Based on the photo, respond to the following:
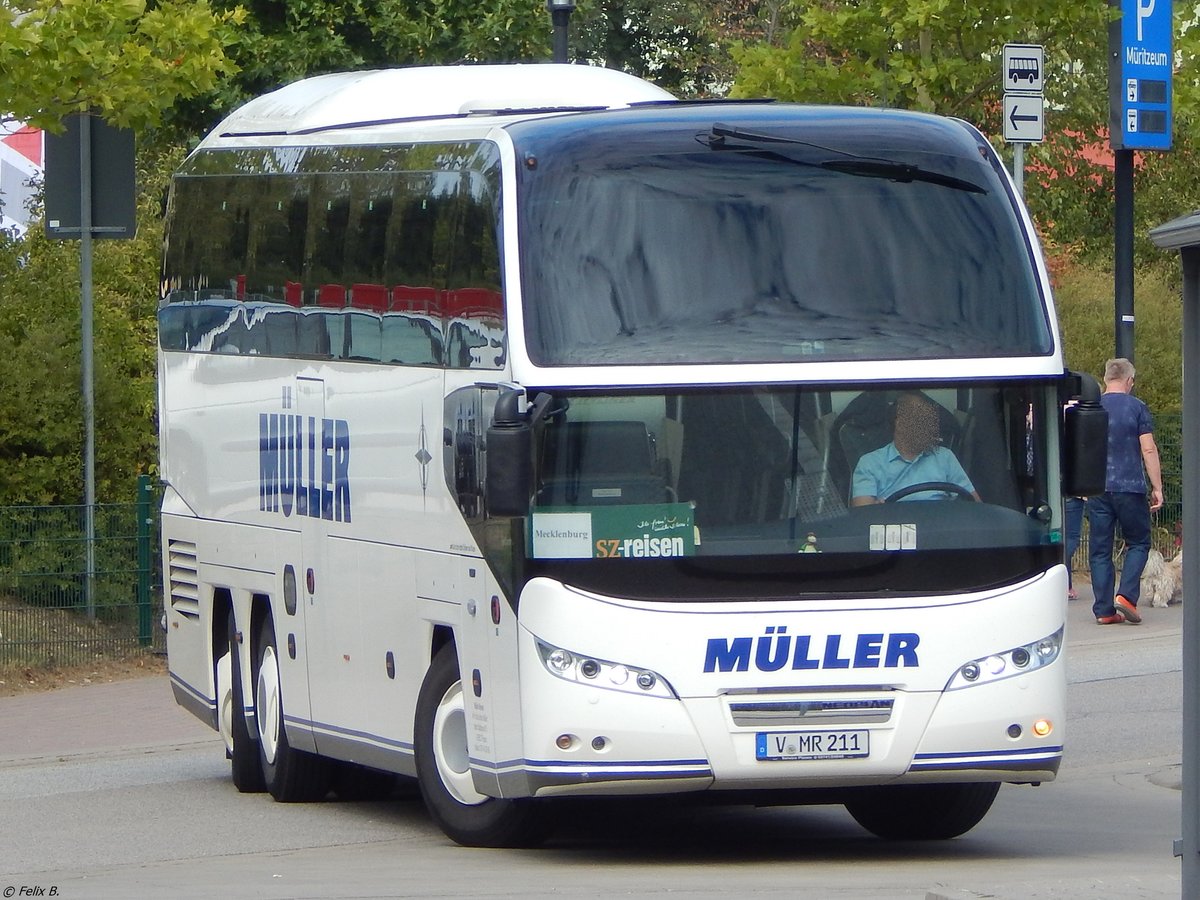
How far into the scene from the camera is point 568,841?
438 inches

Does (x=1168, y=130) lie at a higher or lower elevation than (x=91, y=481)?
higher

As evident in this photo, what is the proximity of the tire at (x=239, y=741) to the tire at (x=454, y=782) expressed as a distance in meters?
2.80

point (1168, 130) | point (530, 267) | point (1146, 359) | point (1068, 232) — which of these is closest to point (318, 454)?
point (530, 267)

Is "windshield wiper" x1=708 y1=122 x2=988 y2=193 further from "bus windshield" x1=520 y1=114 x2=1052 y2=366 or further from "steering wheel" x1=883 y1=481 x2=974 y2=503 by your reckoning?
"steering wheel" x1=883 y1=481 x2=974 y2=503

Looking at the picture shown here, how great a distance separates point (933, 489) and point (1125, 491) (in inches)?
358

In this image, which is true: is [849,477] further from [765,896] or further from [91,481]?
[91,481]

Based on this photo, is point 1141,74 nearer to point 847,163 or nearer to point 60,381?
point 60,381

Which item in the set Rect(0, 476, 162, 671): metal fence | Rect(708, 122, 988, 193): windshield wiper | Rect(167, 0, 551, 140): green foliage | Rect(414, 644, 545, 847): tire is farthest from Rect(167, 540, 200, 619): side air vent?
Rect(167, 0, 551, 140): green foliage

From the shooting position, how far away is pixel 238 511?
13.4m

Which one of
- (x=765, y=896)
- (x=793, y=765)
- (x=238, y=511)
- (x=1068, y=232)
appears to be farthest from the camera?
(x=1068, y=232)

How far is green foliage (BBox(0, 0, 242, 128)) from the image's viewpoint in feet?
53.9

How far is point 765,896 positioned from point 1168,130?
1240cm

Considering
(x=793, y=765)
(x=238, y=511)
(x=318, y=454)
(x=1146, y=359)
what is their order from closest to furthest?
(x=793, y=765) < (x=318, y=454) < (x=238, y=511) < (x=1146, y=359)

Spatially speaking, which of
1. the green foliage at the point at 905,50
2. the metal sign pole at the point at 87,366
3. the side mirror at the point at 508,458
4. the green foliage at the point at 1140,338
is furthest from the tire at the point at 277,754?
the green foliage at the point at 1140,338
